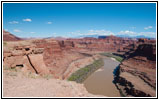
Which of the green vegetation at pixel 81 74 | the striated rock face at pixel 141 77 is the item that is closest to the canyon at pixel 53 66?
the striated rock face at pixel 141 77

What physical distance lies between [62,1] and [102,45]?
322 ft

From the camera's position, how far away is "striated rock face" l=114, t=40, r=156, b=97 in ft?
73.5

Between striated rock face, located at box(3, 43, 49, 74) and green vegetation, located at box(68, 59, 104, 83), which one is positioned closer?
striated rock face, located at box(3, 43, 49, 74)

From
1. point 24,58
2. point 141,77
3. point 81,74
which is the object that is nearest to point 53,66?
point 81,74

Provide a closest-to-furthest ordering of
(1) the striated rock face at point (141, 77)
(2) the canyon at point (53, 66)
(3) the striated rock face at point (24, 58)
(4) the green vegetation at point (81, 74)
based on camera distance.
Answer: (2) the canyon at point (53, 66)
(3) the striated rock face at point (24, 58)
(1) the striated rock face at point (141, 77)
(4) the green vegetation at point (81, 74)

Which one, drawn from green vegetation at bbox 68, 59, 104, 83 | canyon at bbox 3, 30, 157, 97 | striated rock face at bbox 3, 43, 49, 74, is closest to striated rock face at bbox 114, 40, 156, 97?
canyon at bbox 3, 30, 157, 97

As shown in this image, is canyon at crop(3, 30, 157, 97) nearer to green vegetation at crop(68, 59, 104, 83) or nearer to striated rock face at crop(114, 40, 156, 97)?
striated rock face at crop(114, 40, 156, 97)

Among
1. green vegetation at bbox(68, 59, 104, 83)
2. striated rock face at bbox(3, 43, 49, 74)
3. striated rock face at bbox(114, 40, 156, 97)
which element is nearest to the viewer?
striated rock face at bbox(3, 43, 49, 74)

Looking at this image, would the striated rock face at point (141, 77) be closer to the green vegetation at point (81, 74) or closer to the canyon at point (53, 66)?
the canyon at point (53, 66)

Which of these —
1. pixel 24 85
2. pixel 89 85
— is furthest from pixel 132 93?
pixel 24 85

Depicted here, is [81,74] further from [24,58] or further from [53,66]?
[24,58]

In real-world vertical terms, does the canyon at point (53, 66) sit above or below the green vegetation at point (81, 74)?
above

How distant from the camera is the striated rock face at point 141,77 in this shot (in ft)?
73.5

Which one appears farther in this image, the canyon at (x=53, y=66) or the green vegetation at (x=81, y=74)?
the green vegetation at (x=81, y=74)
